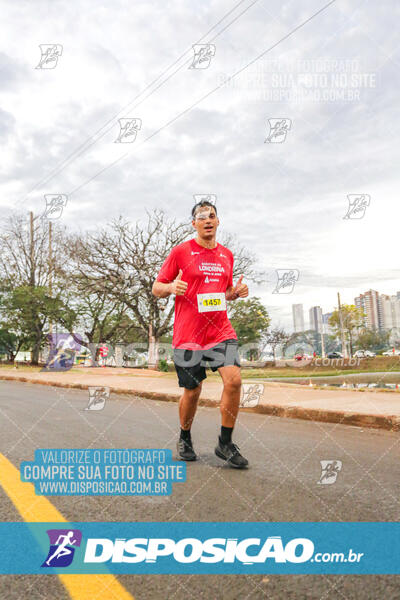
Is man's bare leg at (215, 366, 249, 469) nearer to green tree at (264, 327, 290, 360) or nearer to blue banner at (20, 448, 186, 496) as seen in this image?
blue banner at (20, 448, 186, 496)

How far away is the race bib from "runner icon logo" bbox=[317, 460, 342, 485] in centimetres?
139

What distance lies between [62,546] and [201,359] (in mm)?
1871

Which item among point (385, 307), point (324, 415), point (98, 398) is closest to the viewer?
point (324, 415)

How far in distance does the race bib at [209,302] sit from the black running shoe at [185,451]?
1.09 meters

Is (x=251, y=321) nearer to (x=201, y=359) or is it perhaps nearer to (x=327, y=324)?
(x=327, y=324)

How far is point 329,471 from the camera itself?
11.6ft

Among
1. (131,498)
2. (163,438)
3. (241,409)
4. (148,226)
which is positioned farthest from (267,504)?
(148,226)

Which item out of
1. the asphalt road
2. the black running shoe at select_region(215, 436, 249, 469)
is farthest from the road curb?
the black running shoe at select_region(215, 436, 249, 469)

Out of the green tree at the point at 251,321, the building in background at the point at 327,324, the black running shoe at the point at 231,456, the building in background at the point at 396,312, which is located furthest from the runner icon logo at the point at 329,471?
the building in background at the point at 396,312

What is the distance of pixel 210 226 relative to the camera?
13.2 ft

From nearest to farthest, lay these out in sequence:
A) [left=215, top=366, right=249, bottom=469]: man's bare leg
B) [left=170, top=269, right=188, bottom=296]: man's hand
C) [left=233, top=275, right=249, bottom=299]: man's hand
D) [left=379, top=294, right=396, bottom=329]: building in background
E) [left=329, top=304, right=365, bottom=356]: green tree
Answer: [left=170, top=269, right=188, bottom=296]: man's hand, [left=215, top=366, right=249, bottom=469]: man's bare leg, [left=233, top=275, right=249, bottom=299]: man's hand, [left=329, top=304, right=365, bottom=356]: green tree, [left=379, top=294, right=396, bottom=329]: building in background

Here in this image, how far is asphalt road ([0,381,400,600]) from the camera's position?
1.86 meters

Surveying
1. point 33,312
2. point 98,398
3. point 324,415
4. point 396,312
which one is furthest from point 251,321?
point 396,312

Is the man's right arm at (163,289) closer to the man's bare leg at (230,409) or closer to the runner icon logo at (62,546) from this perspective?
the man's bare leg at (230,409)
